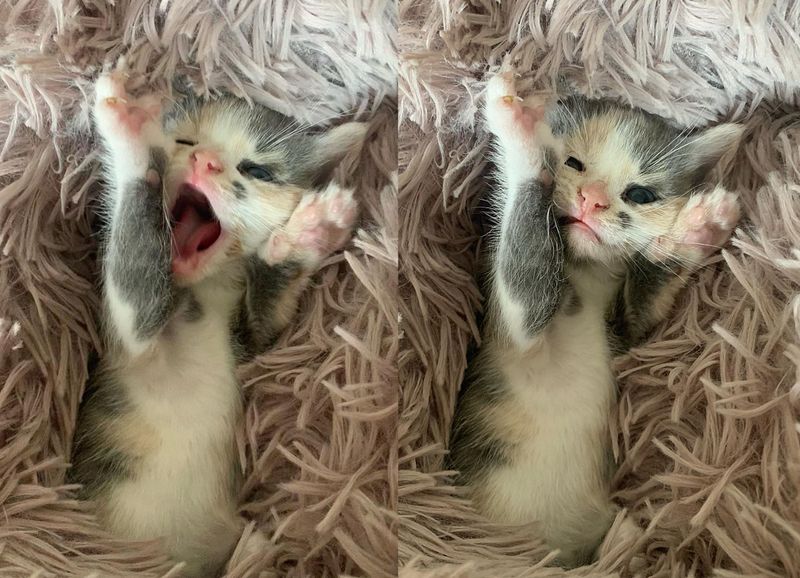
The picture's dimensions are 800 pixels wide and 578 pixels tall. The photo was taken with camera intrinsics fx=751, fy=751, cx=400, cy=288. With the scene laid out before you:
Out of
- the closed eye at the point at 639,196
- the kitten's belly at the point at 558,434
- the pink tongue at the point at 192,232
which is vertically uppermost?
the closed eye at the point at 639,196

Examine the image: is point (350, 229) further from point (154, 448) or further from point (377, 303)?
point (154, 448)

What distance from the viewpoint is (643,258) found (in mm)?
892

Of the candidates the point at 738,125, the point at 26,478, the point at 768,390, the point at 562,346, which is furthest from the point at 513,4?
the point at 26,478

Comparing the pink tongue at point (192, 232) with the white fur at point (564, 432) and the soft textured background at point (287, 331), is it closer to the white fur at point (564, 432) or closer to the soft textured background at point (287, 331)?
the soft textured background at point (287, 331)

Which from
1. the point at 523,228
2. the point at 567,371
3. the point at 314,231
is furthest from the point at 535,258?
the point at 314,231

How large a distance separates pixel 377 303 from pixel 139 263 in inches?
11.2

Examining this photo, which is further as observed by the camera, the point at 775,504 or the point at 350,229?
the point at 350,229

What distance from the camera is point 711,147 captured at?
2.90ft

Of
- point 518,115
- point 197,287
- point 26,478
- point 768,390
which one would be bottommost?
point 26,478

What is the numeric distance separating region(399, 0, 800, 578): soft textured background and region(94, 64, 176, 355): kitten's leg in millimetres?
291

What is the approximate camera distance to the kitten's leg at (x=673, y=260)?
88 cm

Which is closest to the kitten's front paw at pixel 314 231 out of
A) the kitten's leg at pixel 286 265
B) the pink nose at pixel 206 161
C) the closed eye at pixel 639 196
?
the kitten's leg at pixel 286 265

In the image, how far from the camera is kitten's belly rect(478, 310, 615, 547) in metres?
0.89

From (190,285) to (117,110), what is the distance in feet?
0.72
